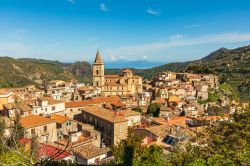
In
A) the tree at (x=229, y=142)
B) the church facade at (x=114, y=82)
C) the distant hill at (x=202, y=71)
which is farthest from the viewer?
the distant hill at (x=202, y=71)

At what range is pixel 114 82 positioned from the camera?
3191 inches

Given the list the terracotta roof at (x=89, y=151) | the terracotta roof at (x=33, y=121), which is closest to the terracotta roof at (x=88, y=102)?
the terracotta roof at (x=33, y=121)

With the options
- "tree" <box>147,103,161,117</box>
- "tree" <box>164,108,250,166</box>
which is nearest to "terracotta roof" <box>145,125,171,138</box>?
"tree" <box>147,103,161,117</box>

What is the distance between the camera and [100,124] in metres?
42.4

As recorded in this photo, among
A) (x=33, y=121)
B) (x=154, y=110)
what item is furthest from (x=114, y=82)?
(x=33, y=121)

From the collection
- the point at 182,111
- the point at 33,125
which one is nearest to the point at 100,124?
the point at 33,125

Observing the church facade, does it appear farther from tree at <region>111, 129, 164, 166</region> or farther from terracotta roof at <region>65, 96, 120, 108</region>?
tree at <region>111, 129, 164, 166</region>

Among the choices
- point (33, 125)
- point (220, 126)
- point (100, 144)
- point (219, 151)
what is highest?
point (220, 126)

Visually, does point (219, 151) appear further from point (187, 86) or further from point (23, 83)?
point (23, 83)

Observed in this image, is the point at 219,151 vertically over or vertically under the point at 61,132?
over

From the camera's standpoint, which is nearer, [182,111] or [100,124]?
[100,124]

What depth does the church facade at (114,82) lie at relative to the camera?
77.1 m

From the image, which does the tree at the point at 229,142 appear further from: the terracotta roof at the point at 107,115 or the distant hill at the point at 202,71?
the distant hill at the point at 202,71

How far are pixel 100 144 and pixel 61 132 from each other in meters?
6.39
